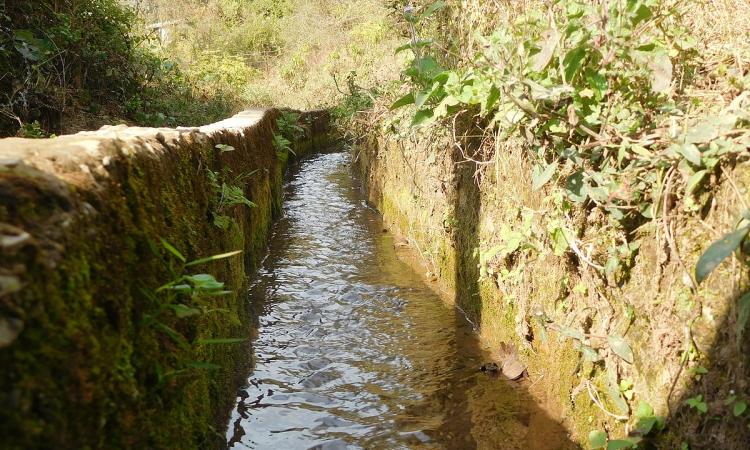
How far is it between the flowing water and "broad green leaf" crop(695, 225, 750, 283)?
5.22 feet

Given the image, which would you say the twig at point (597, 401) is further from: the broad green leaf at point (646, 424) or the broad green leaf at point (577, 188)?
the broad green leaf at point (577, 188)

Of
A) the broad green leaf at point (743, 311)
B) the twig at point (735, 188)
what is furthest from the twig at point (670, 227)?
the broad green leaf at point (743, 311)

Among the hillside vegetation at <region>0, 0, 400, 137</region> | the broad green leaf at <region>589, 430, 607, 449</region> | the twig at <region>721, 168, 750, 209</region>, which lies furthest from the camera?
the hillside vegetation at <region>0, 0, 400, 137</region>

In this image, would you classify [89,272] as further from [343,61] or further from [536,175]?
[343,61]

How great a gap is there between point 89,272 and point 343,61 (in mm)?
24383

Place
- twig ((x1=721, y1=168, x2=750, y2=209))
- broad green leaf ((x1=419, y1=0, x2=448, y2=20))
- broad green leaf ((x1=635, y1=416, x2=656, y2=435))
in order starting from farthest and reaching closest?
broad green leaf ((x1=419, y1=0, x2=448, y2=20))
broad green leaf ((x1=635, y1=416, x2=656, y2=435))
twig ((x1=721, y1=168, x2=750, y2=209))

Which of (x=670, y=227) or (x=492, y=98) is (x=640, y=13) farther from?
(x=670, y=227)

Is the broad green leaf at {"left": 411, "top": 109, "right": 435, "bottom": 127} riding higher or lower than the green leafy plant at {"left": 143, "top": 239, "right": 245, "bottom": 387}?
higher

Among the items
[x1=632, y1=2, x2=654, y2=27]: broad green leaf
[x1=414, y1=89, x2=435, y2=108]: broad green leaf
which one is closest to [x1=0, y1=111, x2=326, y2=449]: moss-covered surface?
[x1=414, y1=89, x2=435, y2=108]: broad green leaf

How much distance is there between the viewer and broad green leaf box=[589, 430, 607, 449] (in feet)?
8.82

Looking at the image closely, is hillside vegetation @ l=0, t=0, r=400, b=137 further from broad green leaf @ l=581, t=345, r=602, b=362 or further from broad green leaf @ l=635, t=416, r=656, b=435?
broad green leaf @ l=635, t=416, r=656, b=435

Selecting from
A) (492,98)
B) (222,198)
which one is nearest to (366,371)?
(222,198)

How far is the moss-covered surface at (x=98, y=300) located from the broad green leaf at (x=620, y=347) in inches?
74.7

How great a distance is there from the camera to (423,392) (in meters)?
3.71
